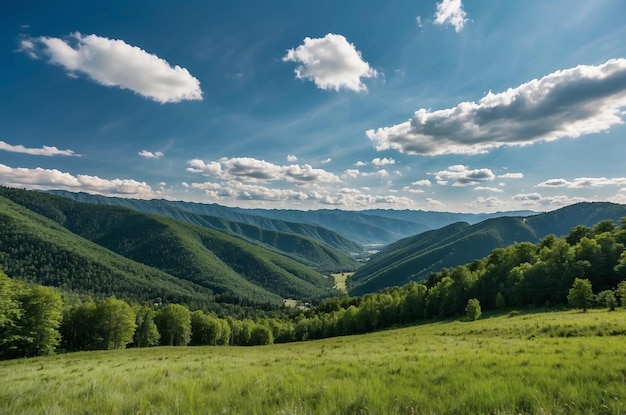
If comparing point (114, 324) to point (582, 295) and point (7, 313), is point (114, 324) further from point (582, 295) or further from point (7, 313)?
point (582, 295)

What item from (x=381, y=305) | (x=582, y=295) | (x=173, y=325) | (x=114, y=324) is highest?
(x=582, y=295)

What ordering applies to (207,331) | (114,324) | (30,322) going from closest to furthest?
1. (30,322)
2. (114,324)
3. (207,331)

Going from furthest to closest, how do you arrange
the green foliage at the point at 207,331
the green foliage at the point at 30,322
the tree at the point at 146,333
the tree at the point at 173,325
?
the green foliage at the point at 207,331 < the tree at the point at 173,325 < the tree at the point at 146,333 < the green foliage at the point at 30,322

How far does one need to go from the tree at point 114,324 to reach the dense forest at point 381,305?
0.22 metres

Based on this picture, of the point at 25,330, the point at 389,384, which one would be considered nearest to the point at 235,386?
the point at 389,384

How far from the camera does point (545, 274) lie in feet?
227

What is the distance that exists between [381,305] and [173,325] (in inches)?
2498

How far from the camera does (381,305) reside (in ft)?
309

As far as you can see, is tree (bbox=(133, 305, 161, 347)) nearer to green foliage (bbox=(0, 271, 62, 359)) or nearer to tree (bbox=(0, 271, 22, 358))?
green foliage (bbox=(0, 271, 62, 359))

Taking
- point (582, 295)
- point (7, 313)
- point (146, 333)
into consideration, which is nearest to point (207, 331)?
point (146, 333)

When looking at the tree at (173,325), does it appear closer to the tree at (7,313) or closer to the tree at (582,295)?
the tree at (7,313)

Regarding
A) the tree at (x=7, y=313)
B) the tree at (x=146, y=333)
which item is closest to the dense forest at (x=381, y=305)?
the tree at (x=7, y=313)

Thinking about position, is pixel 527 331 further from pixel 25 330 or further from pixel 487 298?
pixel 25 330

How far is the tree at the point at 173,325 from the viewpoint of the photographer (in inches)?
3755
